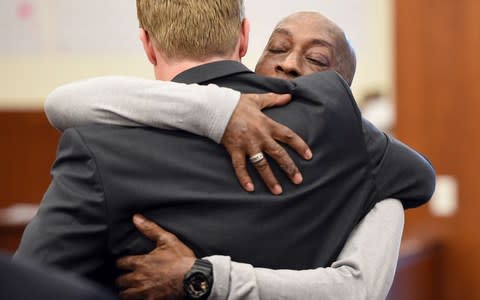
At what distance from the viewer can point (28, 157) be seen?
18.0 ft

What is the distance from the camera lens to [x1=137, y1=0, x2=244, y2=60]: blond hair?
61.7 inches

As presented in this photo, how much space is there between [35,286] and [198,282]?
70 centimetres

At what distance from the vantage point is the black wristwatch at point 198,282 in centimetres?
147

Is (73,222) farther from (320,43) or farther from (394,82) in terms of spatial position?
(394,82)

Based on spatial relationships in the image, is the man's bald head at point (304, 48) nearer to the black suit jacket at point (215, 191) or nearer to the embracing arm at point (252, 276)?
the black suit jacket at point (215, 191)

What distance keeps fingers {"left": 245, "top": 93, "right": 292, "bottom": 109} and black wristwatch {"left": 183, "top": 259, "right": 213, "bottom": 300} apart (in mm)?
282

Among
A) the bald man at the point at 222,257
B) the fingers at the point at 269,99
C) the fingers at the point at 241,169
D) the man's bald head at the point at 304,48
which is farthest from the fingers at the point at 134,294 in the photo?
the man's bald head at the point at 304,48

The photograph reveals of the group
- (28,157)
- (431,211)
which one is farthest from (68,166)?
(28,157)

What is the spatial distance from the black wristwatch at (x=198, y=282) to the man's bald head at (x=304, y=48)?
1.52 ft

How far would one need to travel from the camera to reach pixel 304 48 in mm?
1791

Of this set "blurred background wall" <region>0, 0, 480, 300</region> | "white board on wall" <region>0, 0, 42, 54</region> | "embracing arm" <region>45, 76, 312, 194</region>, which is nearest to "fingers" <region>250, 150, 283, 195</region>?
"embracing arm" <region>45, 76, 312, 194</region>

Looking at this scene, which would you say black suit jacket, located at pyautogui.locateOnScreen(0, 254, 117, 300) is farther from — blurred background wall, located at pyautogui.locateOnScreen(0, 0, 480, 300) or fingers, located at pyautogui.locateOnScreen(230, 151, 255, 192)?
blurred background wall, located at pyautogui.locateOnScreen(0, 0, 480, 300)

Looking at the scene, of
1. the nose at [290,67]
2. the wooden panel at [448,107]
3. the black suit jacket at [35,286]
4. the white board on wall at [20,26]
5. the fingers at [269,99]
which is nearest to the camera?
the black suit jacket at [35,286]

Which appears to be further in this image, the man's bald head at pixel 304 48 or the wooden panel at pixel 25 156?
the wooden panel at pixel 25 156
